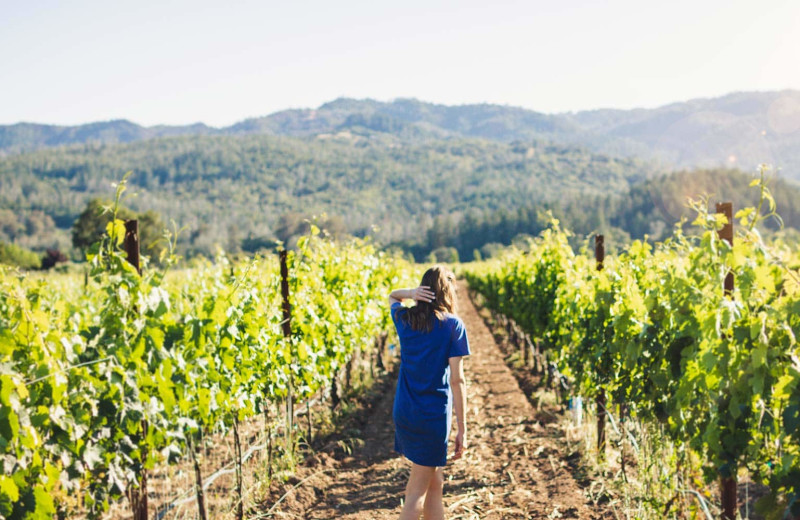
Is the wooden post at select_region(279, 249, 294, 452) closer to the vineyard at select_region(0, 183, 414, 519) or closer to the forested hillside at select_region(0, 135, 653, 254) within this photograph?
the vineyard at select_region(0, 183, 414, 519)

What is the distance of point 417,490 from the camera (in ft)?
11.3

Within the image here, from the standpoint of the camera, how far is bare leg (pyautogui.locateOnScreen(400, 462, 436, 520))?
133 inches

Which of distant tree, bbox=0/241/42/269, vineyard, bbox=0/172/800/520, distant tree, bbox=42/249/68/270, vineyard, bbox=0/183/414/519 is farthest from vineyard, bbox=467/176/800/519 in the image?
distant tree, bbox=42/249/68/270

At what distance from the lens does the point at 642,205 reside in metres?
86.2

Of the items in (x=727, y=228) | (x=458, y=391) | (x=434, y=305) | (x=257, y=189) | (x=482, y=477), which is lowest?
(x=482, y=477)

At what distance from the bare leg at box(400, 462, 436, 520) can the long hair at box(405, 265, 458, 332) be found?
0.81 m

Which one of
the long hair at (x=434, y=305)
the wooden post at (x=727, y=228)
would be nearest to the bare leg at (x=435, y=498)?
the long hair at (x=434, y=305)

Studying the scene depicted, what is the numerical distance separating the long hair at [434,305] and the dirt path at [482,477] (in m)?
1.80

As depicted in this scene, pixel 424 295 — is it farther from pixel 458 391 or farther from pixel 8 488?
pixel 8 488

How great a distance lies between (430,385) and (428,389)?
0.09 feet

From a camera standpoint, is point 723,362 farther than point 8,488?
Yes

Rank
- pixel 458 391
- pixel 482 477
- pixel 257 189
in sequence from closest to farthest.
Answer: pixel 458 391
pixel 482 477
pixel 257 189

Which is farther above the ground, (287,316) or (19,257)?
(287,316)

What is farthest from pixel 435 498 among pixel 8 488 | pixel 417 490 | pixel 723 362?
pixel 8 488
